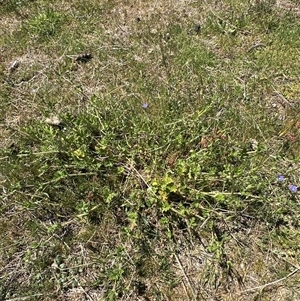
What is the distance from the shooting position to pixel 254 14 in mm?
4223

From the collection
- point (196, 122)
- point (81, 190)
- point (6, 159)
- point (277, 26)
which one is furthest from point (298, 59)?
point (6, 159)

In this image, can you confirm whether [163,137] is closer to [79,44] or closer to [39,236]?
[39,236]

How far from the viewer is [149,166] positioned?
3029 mm

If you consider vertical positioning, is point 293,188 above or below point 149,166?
above

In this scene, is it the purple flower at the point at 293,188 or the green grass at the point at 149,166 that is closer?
the green grass at the point at 149,166

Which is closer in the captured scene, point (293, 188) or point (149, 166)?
point (293, 188)

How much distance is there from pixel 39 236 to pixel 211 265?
44.5 inches

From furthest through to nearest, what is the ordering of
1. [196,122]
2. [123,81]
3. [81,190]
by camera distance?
[123,81] < [196,122] < [81,190]

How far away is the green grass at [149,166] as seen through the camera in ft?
8.67

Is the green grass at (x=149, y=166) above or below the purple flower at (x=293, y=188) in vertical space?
below

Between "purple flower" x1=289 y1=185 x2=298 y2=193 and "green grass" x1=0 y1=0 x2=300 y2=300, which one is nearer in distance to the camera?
"green grass" x1=0 y1=0 x2=300 y2=300

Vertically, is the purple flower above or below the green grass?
above

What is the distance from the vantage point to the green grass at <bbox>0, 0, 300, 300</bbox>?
8.67ft

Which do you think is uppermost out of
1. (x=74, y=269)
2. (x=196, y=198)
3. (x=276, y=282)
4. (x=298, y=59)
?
(x=298, y=59)
